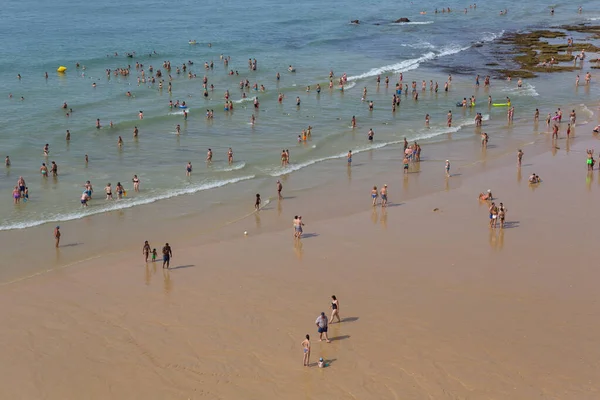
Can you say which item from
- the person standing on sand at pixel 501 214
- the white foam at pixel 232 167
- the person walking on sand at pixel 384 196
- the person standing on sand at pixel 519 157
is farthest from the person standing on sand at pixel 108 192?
the person standing on sand at pixel 519 157

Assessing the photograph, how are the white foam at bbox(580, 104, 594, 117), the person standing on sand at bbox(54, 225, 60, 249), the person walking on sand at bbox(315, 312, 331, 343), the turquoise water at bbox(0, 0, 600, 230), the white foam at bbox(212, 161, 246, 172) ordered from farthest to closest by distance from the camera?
1. the white foam at bbox(580, 104, 594, 117)
2. the turquoise water at bbox(0, 0, 600, 230)
3. the white foam at bbox(212, 161, 246, 172)
4. the person standing on sand at bbox(54, 225, 60, 249)
5. the person walking on sand at bbox(315, 312, 331, 343)

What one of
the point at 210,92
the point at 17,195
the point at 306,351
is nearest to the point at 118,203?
the point at 17,195

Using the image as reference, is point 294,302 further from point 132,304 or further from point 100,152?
point 100,152

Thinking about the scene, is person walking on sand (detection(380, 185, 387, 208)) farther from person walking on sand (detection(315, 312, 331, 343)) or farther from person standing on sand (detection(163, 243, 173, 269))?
person walking on sand (detection(315, 312, 331, 343))

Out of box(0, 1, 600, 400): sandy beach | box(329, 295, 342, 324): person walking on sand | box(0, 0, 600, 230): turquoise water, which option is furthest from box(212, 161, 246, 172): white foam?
box(329, 295, 342, 324): person walking on sand

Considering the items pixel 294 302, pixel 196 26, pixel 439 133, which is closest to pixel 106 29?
pixel 196 26

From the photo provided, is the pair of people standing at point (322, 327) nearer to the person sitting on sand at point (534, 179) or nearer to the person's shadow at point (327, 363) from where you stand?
the person's shadow at point (327, 363)
